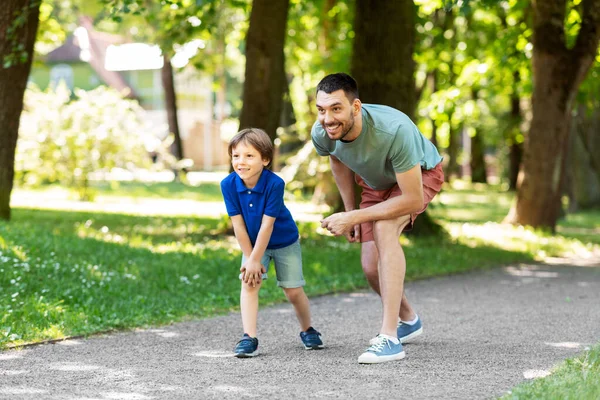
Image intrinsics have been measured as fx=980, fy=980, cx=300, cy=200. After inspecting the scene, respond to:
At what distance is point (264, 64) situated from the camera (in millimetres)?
13578

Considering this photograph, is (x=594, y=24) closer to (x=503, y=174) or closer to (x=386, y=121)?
(x=386, y=121)

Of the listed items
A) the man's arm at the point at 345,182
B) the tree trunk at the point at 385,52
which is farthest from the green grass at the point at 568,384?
the tree trunk at the point at 385,52

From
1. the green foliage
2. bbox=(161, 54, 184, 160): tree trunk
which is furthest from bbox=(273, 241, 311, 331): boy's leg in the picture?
bbox=(161, 54, 184, 160): tree trunk

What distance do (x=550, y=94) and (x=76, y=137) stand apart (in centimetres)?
1115

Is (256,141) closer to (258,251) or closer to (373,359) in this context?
(258,251)

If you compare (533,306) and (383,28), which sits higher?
(383,28)

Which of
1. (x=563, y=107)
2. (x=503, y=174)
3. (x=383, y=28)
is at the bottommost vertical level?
(x=503, y=174)

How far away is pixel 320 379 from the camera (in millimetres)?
5367

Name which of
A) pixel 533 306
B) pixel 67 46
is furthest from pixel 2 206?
pixel 67 46

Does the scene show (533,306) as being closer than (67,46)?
Yes

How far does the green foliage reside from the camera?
2238 centimetres

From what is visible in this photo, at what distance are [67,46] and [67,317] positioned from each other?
62281mm

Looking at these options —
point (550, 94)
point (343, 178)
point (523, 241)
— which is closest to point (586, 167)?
point (550, 94)

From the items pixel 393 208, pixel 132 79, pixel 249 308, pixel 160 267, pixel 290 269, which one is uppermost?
pixel 132 79
